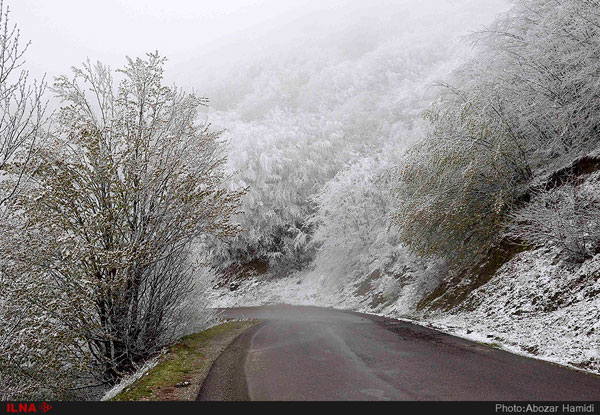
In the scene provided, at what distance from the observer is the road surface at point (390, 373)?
535 cm

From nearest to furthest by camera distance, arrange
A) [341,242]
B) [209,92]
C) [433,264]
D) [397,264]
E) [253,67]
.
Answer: [433,264] → [397,264] → [341,242] → [209,92] → [253,67]

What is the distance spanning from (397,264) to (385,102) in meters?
41.6

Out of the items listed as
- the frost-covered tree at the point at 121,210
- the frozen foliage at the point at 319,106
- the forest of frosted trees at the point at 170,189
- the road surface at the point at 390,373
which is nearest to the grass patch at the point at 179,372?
the road surface at the point at 390,373

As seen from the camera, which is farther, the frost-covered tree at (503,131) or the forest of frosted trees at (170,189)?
the frost-covered tree at (503,131)

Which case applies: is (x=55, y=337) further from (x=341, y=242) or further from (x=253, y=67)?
(x=253, y=67)

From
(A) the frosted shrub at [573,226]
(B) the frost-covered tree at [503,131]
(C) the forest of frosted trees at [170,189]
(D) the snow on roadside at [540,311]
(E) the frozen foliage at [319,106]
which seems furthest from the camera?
(E) the frozen foliage at [319,106]

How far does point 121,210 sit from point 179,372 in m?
4.07

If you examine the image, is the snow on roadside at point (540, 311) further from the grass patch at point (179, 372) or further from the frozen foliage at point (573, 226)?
the grass patch at point (179, 372)

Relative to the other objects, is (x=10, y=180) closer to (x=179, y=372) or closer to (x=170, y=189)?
(x=170, y=189)

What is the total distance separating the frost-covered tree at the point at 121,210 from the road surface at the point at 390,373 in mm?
2770

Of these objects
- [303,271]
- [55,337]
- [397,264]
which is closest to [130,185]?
[55,337]

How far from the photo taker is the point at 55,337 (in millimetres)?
8102

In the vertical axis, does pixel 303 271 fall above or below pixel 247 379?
below
